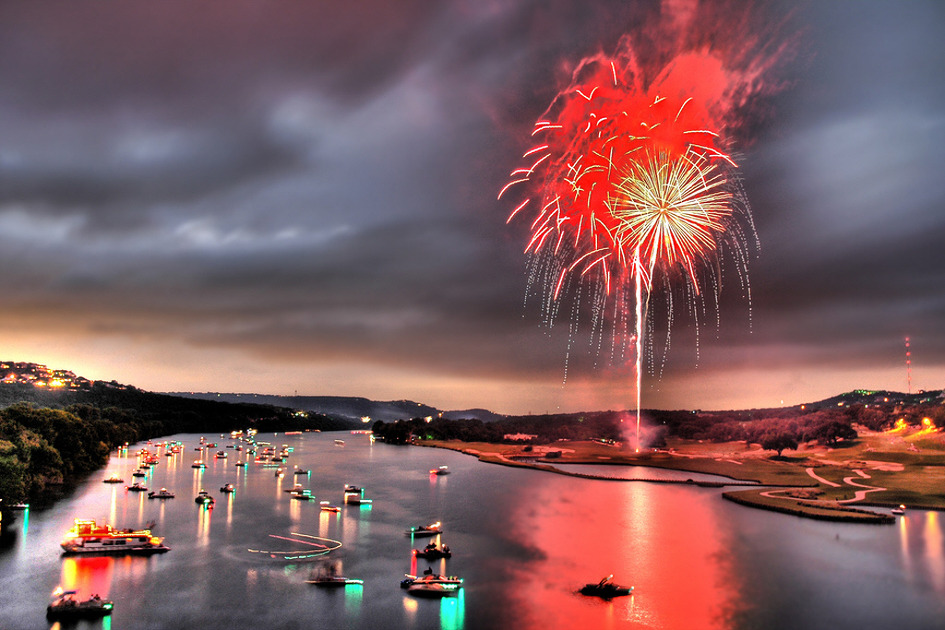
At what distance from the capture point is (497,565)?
133 feet

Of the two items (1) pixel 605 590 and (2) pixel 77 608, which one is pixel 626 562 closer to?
(1) pixel 605 590

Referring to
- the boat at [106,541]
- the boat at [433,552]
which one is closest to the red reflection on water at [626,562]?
the boat at [433,552]

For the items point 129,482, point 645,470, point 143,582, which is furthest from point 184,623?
point 645,470

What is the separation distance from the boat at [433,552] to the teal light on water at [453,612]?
695cm

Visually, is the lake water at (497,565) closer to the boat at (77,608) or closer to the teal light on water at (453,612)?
the teal light on water at (453,612)

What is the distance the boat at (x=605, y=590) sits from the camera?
110 ft

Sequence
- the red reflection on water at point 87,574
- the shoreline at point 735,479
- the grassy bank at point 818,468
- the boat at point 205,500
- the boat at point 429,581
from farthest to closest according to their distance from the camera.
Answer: the grassy bank at point 818,468, the boat at point 205,500, the shoreline at point 735,479, the boat at point 429,581, the red reflection on water at point 87,574

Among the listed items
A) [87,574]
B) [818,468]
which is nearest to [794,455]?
[818,468]

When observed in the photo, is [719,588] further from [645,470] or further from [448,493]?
[645,470]

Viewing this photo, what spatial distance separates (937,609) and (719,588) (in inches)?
420

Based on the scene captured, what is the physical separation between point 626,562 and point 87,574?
106 ft

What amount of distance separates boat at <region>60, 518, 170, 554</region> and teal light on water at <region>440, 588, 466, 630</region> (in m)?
21.2

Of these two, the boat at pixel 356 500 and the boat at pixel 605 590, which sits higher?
the boat at pixel 605 590

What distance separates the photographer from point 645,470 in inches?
3927
